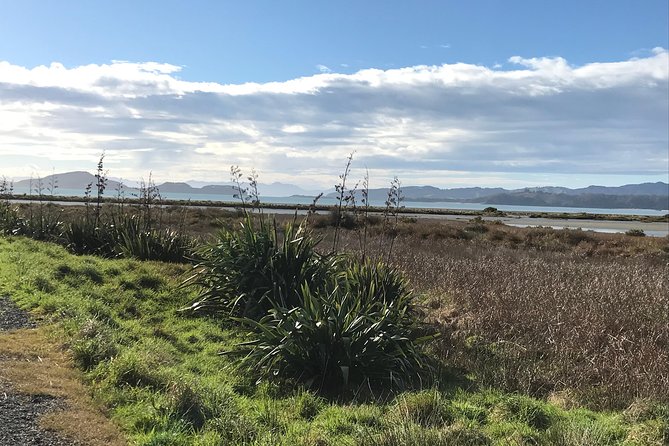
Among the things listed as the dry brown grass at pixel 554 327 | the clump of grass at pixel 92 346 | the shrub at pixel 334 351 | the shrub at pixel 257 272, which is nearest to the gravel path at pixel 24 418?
the clump of grass at pixel 92 346

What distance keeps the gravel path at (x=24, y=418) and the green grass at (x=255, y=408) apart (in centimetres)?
44

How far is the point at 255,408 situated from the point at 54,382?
184cm

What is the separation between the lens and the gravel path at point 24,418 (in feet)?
12.7

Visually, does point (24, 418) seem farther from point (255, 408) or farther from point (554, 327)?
point (554, 327)

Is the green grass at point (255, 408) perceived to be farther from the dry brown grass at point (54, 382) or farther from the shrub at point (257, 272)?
the shrub at point (257, 272)

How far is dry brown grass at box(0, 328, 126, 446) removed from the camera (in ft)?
13.4

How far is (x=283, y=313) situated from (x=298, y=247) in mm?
2549

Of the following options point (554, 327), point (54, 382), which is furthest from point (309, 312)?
point (554, 327)

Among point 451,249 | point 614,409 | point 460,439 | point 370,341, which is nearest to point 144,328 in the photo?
point 370,341

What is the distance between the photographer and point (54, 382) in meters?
5.00

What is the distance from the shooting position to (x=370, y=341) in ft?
21.2

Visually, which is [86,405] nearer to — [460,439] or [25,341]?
[25,341]

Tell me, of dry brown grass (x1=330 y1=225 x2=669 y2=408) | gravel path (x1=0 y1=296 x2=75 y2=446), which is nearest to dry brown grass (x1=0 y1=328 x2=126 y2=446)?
gravel path (x1=0 y1=296 x2=75 y2=446)

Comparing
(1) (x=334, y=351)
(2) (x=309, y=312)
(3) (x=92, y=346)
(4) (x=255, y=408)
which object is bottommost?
(4) (x=255, y=408)
